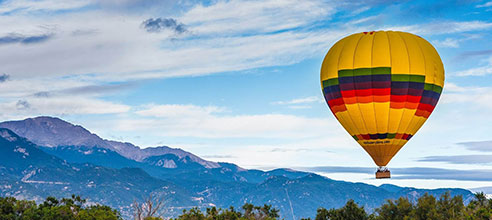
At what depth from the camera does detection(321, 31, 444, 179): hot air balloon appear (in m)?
79.6

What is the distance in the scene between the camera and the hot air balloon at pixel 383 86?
79625 mm

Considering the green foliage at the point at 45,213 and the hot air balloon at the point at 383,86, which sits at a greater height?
the hot air balloon at the point at 383,86

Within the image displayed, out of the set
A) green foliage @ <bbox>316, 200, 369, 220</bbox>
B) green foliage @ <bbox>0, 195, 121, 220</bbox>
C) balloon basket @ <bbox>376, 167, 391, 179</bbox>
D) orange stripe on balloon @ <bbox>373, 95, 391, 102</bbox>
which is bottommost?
green foliage @ <bbox>0, 195, 121, 220</bbox>

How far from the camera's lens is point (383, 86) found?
79.5 m

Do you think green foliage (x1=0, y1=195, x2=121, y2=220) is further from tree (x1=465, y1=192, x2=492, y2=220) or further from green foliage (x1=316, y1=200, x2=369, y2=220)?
tree (x1=465, y1=192, x2=492, y2=220)

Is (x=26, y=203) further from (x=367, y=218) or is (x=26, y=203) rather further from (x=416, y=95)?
(x=416, y=95)

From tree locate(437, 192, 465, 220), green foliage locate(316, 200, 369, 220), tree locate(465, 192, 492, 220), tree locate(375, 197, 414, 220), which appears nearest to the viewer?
tree locate(465, 192, 492, 220)

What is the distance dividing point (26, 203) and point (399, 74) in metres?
57.7

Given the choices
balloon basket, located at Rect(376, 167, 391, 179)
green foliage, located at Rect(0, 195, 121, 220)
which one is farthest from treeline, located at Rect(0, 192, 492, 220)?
balloon basket, located at Rect(376, 167, 391, 179)

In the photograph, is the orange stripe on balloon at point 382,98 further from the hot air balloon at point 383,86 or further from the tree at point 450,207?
the tree at point 450,207

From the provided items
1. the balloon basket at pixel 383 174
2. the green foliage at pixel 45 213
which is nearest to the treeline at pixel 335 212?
the green foliage at pixel 45 213

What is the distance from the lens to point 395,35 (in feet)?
267

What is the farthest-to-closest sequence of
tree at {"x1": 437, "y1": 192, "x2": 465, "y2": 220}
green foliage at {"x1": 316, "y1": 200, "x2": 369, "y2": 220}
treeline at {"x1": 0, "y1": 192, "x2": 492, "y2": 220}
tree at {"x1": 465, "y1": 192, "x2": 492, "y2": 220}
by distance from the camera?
green foliage at {"x1": 316, "y1": 200, "x2": 369, "y2": 220}, tree at {"x1": 437, "y1": 192, "x2": 465, "y2": 220}, treeline at {"x1": 0, "y1": 192, "x2": 492, "y2": 220}, tree at {"x1": 465, "y1": 192, "x2": 492, "y2": 220}

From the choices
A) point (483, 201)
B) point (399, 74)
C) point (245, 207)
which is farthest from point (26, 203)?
point (483, 201)
